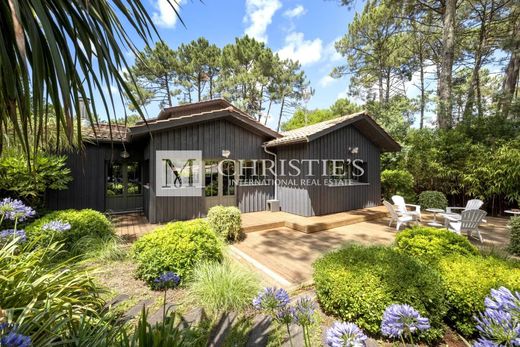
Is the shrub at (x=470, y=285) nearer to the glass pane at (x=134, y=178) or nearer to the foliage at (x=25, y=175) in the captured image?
the foliage at (x=25, y=175)

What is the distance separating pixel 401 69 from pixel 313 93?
856 cm

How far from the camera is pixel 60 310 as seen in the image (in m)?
2.33

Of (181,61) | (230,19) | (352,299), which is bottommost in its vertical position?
(352,299)

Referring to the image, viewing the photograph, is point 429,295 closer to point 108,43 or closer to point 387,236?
point 108,43

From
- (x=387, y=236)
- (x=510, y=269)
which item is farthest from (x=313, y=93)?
(x=510, y=269)

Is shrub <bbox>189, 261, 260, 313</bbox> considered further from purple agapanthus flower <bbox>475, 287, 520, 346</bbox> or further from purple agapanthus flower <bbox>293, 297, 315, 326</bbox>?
purple agapanthus flower <bbox>475, 287, 520, 346</bbox>

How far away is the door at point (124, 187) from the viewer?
34.3 feet

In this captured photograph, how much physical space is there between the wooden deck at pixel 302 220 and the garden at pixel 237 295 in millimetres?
3431

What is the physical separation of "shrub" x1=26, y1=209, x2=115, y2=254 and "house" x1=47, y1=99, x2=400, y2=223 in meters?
2.67

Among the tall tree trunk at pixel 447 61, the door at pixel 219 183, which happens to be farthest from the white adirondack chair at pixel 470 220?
the tall tree trunk at pixel 447 61

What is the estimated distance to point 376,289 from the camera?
2906mm

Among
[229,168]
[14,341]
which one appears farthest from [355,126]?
[14,341]

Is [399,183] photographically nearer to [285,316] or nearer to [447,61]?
[447,61]

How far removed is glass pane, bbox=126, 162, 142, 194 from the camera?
36.3ft
